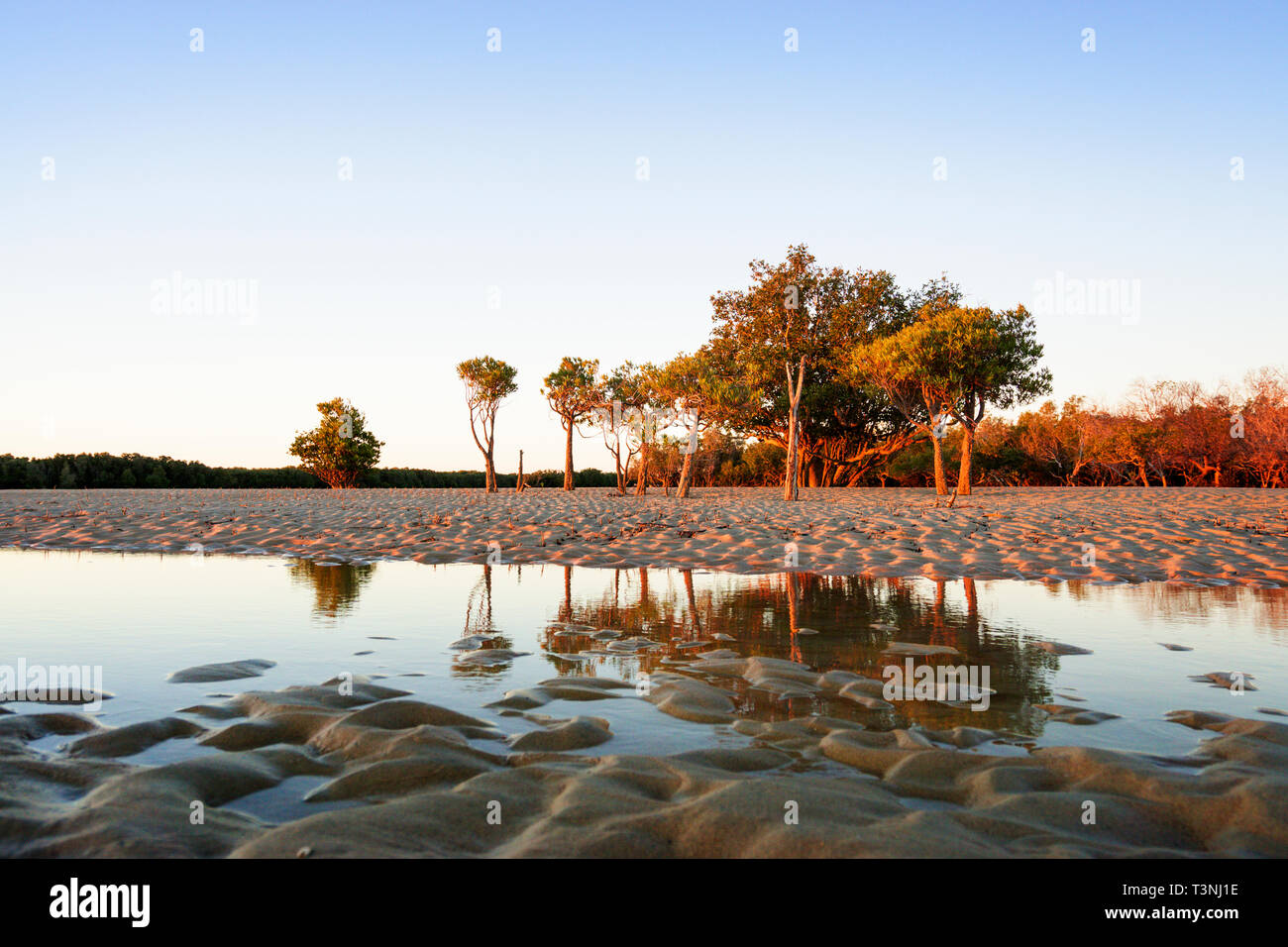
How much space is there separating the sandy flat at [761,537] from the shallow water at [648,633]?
1204mm

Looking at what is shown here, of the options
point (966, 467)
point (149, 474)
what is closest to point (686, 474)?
point (966, 467)

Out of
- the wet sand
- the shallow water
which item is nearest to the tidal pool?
the shallow water

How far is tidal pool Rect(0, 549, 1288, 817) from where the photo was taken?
359 cm

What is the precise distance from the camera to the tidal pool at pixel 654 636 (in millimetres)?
3594

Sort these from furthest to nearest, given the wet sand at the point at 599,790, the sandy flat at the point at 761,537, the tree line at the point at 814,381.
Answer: the tree line at the point at 814,381 < the sandy flat at the point at 761,537 < the wet sand at the point at 599,790

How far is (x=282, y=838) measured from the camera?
2146mm

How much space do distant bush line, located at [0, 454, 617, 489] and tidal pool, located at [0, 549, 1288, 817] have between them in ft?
123

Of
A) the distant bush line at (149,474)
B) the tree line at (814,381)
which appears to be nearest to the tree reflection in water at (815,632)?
the tree line at (814,381)

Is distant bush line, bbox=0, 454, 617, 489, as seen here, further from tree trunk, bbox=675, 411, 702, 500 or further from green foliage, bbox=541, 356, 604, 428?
tree trunk, bbox=675, 411, 702, 500

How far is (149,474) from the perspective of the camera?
41.5 meters

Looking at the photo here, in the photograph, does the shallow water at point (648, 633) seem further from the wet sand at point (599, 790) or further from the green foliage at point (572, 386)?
the green foliage at point (572, 386)

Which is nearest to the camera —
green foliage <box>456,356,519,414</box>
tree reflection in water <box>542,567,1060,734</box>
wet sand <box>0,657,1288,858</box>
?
wet sand <box>0,657,1288,858</box>

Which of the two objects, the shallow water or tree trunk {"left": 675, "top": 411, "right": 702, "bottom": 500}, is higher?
tree trunk {"left": 675, "top": 411, "right": 702, "bottom": 500}
